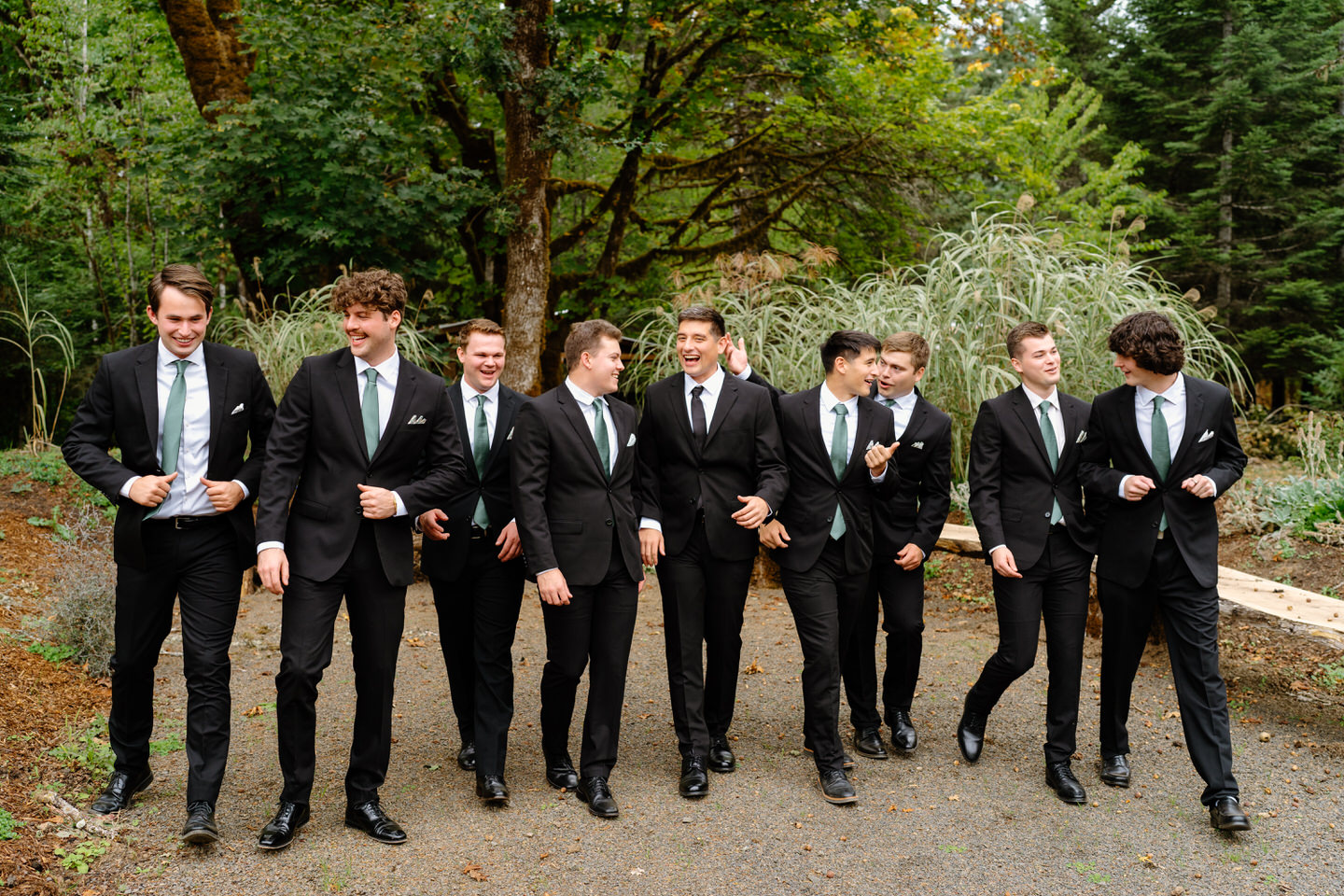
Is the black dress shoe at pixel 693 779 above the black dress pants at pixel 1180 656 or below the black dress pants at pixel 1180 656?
below

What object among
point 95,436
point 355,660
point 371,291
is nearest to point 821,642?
point 355,660

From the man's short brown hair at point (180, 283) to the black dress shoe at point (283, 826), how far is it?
76.9 inches

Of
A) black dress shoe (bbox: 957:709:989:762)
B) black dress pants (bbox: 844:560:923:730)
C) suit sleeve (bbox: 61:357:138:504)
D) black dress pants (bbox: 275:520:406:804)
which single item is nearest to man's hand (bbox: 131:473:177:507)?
suit sleeve (bbox: 61:357:138:504)

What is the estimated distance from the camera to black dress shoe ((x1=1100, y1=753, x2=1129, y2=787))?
175 inches

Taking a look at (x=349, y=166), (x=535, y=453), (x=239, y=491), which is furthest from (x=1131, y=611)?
(x=349, y=166)

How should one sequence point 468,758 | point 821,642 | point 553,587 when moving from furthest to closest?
point 468,758
point 821,642
point 553,587

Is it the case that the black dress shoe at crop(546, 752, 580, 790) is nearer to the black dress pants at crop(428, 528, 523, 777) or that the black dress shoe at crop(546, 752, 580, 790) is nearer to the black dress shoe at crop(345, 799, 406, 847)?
the black dress pants at crop(428, 528, 523, 777)

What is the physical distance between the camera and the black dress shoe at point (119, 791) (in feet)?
12.9

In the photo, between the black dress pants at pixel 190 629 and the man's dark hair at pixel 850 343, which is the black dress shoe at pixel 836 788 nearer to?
the man's dark hair at pixel 850 343

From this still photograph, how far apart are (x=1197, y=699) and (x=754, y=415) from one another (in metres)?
2.16

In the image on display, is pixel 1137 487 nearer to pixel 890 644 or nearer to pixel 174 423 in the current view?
pixel 890 644

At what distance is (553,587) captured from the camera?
4.05 metres

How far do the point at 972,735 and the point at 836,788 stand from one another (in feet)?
2.92

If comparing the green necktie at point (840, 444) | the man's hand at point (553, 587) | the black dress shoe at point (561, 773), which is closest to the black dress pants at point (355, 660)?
the man's hand at point (553, 587)
